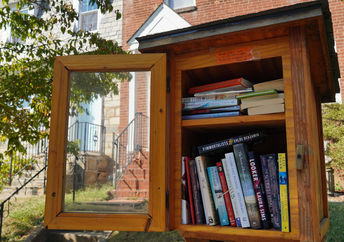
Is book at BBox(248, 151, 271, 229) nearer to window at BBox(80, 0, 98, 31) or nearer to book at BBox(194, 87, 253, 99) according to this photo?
book at BBox(194, 87, 253, 99)

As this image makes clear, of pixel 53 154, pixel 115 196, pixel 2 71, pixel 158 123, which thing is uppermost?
pixel 2 71

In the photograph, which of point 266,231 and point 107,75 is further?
point 107,75

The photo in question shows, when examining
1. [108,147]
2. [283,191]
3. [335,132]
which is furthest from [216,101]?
[335,132]

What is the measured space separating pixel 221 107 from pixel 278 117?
1.11 ft

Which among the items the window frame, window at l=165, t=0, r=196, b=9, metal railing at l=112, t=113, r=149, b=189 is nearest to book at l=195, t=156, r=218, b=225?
the window frame

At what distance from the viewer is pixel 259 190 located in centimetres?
173

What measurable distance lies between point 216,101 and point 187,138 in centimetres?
34

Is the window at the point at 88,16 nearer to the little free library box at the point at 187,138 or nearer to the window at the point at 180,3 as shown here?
the window at the point at 180,3

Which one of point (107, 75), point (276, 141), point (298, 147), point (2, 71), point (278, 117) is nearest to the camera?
point (298, 147)

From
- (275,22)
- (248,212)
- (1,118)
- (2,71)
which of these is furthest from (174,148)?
(2,71)

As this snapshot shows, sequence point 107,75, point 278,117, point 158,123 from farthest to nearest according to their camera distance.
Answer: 1. point 107,75
2. point 158,123
3. point 278,117

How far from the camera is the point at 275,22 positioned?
163 cm

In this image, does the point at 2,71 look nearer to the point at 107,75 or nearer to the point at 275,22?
the point at 107,75

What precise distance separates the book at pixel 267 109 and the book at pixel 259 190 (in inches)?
9.3
